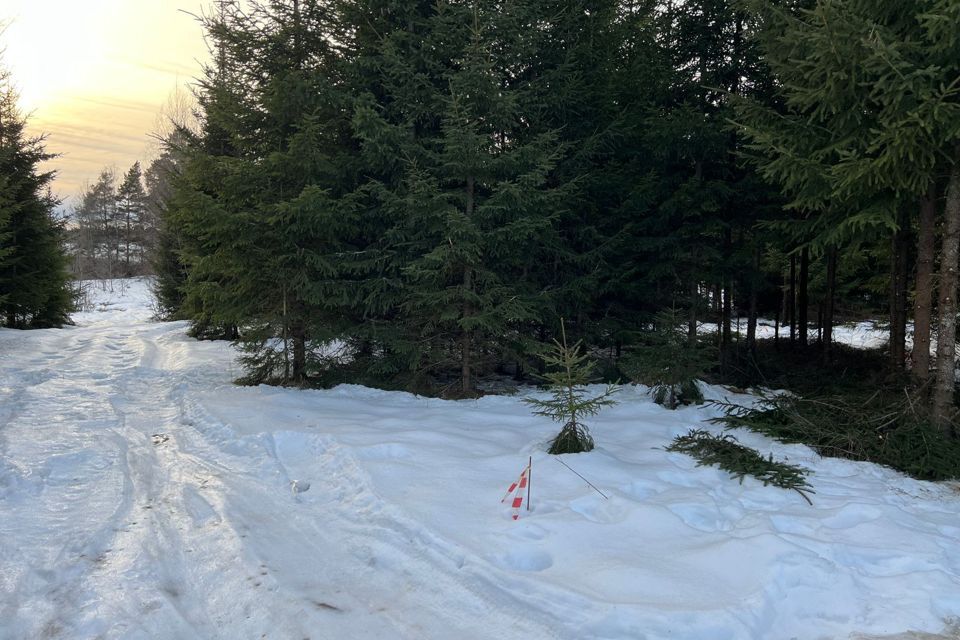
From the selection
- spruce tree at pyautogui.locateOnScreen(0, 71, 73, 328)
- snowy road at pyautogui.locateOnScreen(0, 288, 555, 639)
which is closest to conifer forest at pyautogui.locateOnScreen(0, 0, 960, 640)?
snowy road at pyautogui.locateOnScreen(0, 288, 555, 639)

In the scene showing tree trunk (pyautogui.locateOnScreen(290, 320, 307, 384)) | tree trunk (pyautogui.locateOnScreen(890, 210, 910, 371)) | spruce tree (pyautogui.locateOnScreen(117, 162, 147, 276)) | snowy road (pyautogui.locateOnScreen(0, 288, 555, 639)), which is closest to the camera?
snowy road (pyautogui.locateOnScreen(0, 288, 555, 639))

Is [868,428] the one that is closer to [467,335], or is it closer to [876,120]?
[876,120]

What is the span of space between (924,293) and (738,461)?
382 centimetres

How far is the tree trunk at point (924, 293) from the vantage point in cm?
693

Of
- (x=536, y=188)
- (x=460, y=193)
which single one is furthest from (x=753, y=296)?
(x=460, y=193)

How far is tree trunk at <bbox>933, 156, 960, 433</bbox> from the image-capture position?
6391 mm

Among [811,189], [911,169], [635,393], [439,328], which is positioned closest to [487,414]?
[439,328]

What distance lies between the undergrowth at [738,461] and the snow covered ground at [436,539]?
164 mm

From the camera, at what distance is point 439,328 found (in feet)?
32.9

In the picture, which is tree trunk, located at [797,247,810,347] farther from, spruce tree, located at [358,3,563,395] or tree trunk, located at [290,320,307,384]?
tree trunk, located at [290,320,307,384]

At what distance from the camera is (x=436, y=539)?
4227 mm

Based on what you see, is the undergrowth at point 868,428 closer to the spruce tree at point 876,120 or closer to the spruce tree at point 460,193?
the spruce tree at point 876,120

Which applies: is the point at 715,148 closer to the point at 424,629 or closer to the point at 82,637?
the point at 424,629

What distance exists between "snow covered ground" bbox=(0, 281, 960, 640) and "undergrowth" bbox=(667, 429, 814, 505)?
164 mm
